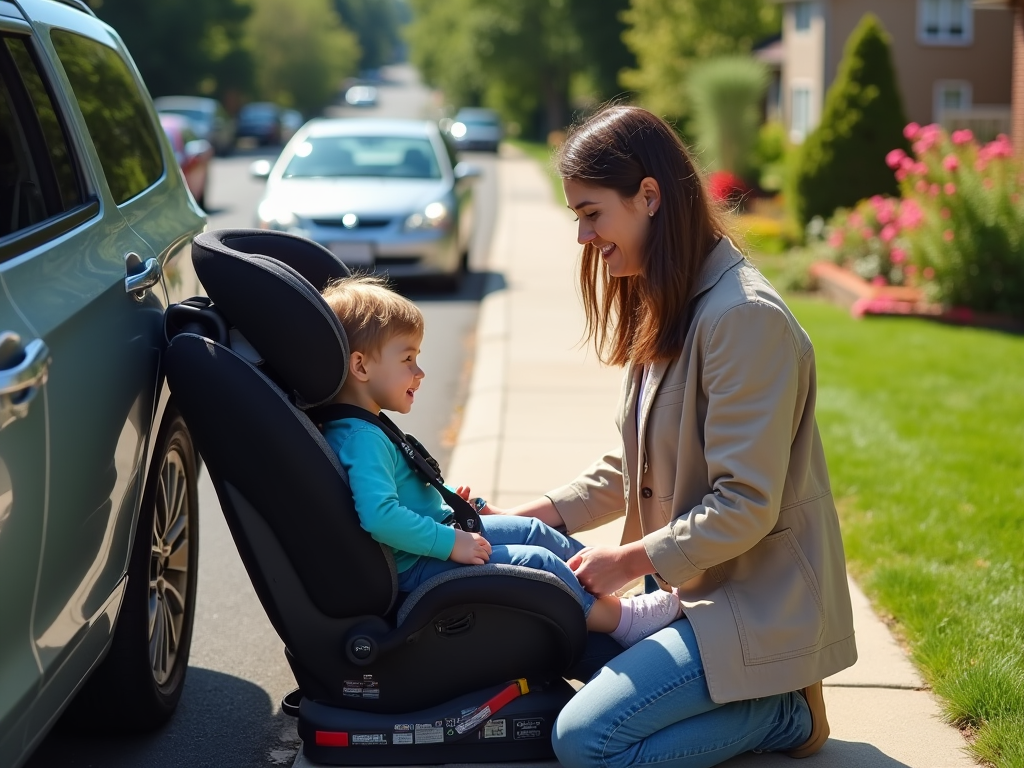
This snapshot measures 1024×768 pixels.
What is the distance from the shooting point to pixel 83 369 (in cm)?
267

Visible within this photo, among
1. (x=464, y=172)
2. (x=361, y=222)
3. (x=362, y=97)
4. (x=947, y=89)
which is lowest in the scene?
(x=362, y=97)

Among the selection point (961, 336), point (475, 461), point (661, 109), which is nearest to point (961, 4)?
point (661, 109)

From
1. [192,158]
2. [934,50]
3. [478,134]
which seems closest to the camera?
[192,158]

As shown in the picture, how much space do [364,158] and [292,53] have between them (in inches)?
2920

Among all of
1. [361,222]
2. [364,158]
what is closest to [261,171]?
[364,158]

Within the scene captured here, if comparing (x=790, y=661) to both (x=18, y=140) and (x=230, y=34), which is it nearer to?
(x=18, y=140)

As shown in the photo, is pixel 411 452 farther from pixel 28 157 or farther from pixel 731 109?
pixel 731 109

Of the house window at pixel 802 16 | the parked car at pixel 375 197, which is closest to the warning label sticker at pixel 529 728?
the parked car at pixel 375 197

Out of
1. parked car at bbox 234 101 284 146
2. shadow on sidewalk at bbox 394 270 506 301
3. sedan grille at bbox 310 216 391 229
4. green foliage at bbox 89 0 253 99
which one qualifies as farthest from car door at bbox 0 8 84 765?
green foliage at bbox 89 0 253 99

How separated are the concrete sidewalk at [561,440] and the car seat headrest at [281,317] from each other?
993mm

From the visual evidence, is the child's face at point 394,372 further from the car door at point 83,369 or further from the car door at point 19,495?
the car door at point 19,495

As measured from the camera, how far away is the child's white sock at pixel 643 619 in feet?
10.7

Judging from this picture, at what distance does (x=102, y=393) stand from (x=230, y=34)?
61.8 meters

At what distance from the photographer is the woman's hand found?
10.2 ft
